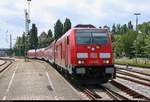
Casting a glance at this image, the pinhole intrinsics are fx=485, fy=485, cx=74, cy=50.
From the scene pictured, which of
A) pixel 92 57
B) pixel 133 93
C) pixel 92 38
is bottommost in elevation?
pixel 133 93

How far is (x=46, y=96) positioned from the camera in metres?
19.7

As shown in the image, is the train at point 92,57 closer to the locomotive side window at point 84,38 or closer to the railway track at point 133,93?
the locomotive side window at point 84,38

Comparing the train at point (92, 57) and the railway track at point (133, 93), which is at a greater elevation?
the train at point (92, 57)

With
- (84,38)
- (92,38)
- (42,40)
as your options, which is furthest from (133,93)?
(42,40)

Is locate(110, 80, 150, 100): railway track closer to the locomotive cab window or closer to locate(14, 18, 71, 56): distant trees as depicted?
the locomotive cab window

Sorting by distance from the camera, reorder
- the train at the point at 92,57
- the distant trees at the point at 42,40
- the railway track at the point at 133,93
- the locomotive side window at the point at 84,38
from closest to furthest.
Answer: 1. the railway track at the point at 133,93
2. the train at the point at 92,57
3. the locomotive side window at the point at 84,38
4. the distant trees at the point at 42,40

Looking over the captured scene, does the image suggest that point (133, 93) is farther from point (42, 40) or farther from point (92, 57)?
point (42, 40)

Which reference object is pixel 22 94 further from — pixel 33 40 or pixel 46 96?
pixel 33 40

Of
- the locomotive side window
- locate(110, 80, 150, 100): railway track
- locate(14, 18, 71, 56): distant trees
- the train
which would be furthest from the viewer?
locate(14, 18, 71, 56): distant trees

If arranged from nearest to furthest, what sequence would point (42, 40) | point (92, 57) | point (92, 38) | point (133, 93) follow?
1. point (133, 93)
2. point (92, 57)
3. point (92, 38)
4. point (42, 40)

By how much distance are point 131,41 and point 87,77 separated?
11002cm

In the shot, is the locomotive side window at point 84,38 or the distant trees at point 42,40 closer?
the locomotive side window at point 84,38

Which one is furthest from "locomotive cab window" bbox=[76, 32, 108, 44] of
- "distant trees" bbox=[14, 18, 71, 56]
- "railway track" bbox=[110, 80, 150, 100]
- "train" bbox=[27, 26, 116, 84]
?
"distant trees" bbox=[14, 18, 71, 56]

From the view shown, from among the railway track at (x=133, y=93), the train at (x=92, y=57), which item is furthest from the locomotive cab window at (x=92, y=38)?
the railway track at (x=133, y=93)
